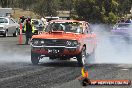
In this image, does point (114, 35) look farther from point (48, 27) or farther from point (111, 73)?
point (111, 73)

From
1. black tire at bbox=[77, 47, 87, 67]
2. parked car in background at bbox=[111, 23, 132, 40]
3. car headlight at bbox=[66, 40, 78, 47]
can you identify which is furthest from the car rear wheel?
parked car in background at bbox=[111, 23, 132, 40]

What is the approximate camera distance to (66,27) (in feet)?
54.9

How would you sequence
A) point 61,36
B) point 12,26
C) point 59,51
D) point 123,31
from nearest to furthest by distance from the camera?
point 59,51, point 61,36, point 123,31, point 12,26

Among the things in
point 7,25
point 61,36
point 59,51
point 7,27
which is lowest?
point 7,27

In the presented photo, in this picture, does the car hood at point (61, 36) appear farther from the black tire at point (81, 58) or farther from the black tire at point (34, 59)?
the black tire at point (34, 59)

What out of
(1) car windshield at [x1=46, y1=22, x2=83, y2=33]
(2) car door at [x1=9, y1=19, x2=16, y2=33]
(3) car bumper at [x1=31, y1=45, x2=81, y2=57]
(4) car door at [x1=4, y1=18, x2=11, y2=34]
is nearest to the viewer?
(3) car bumper at [x1=31, y1=45, x2=81, y2=57]

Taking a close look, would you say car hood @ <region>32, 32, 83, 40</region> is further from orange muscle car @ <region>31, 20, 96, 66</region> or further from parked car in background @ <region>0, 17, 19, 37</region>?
parked car in background @ <region>0, 17, 19, 37</region>

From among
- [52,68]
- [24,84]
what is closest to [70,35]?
[52,68]

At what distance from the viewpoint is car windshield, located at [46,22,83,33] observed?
1666 cm

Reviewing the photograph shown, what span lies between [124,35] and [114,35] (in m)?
1.11

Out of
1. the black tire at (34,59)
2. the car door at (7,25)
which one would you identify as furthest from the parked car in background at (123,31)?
the black tire at (34,59)

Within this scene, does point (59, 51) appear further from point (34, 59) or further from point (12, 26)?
point (12, 26)

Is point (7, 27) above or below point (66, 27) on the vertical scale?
below

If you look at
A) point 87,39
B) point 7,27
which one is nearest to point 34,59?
point 87,39
